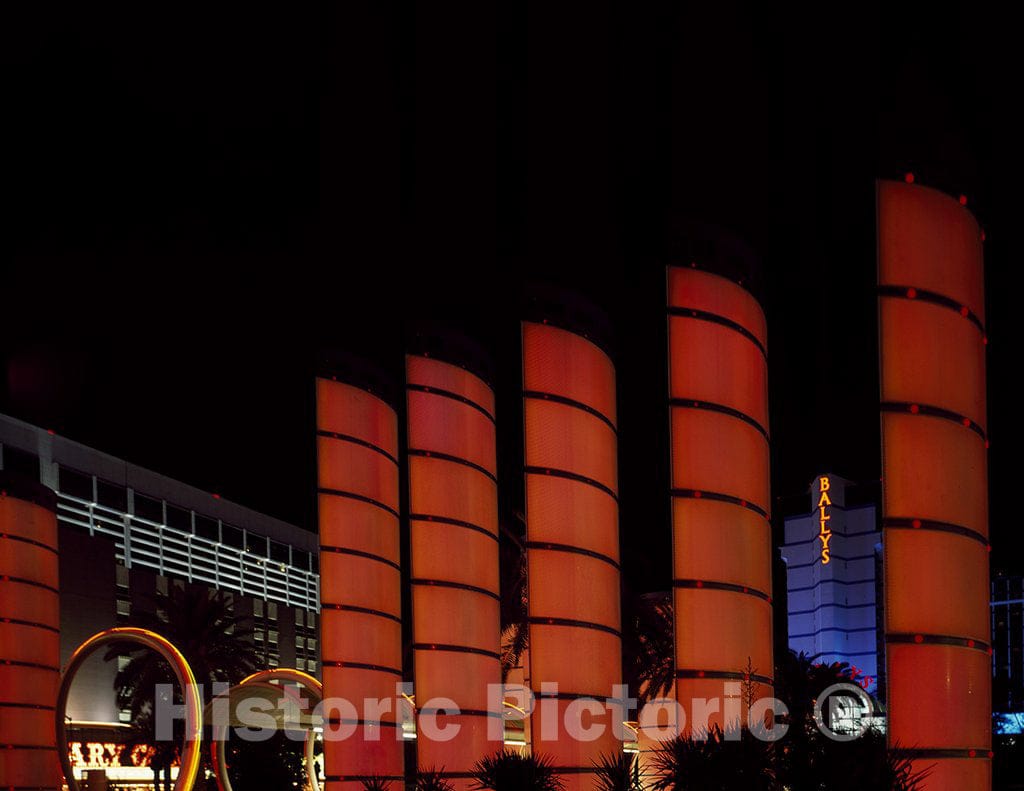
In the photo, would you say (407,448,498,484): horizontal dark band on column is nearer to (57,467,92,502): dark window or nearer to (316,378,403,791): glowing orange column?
(316,378,403,791): glowing orange column

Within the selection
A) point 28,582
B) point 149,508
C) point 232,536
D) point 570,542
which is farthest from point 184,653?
point 570,542

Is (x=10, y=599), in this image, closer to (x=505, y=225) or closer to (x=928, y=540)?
(x=505, y=225)

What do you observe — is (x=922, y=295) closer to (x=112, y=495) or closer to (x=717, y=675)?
(x=717, y=675)

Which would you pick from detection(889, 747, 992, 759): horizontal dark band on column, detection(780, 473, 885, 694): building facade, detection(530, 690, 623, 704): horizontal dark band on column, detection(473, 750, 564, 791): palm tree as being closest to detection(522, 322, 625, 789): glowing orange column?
detection(530, 690, 623, 704): horizontal dark band on column

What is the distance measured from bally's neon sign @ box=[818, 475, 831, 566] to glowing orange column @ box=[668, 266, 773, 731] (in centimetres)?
6343

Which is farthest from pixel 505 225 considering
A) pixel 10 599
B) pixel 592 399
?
pixel 10 599

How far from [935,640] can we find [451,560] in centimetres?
1172

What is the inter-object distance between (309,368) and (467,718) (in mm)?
6314

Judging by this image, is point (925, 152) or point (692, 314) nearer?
point (925, 152)

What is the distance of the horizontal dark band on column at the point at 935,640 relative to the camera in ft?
32.6

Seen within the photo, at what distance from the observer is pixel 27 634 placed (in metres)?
28.4

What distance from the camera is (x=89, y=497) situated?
56.9 m

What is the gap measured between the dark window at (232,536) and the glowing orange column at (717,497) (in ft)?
185

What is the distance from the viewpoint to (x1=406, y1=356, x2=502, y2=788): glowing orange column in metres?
20.4
